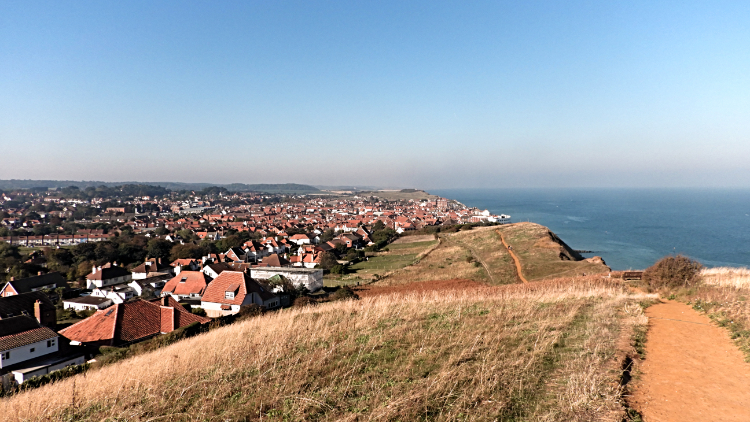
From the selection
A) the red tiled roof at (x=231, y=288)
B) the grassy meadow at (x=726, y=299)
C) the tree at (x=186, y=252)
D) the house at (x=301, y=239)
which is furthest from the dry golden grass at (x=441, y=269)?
the tree at (x=186, y=252)

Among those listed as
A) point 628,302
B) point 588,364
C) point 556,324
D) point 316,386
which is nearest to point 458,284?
point 628,302

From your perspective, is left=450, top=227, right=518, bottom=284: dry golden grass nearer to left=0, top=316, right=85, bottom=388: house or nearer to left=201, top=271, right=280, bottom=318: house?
left=201, top=271, right=280, bottom=318: house

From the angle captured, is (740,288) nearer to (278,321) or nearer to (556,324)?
(556,324)

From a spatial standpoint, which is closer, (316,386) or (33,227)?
(316,386)

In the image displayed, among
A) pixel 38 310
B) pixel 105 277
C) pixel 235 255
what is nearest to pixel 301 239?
pixel 235 255

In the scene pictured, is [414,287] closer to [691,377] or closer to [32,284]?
[691,377]

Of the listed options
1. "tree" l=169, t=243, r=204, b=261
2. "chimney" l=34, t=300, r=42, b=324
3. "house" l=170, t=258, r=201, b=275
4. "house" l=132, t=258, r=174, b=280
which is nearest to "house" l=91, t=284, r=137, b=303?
"house" l=132, t=258, r=174, b=280
